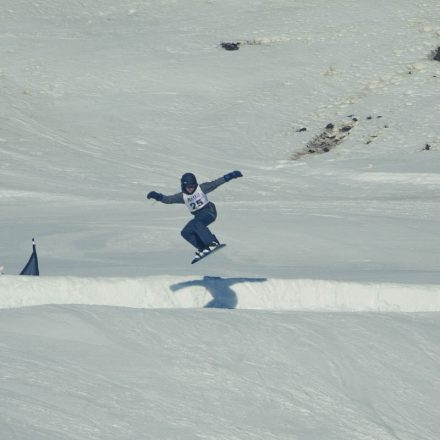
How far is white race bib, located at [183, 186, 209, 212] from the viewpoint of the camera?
14852 millimetres

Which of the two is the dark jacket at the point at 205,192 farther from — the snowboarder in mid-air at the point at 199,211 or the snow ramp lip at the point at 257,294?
the snow ramp lip at the point at 257,294

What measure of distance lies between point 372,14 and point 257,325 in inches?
1019

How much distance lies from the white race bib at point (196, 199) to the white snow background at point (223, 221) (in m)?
1.21

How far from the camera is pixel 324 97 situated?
1373 inches

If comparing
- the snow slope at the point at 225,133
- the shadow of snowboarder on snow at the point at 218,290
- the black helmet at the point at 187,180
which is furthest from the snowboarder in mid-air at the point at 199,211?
the snow slope at the point at 225,133

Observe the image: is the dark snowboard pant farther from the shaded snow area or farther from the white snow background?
the shaded snow area

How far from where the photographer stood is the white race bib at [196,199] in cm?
1485

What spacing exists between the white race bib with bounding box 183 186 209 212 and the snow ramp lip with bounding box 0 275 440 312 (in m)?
1.19

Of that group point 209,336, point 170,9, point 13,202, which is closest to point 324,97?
point 170,9

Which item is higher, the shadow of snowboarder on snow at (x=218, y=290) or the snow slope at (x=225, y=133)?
the snow slope at (x=225, y=133)

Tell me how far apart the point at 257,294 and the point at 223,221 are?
7978 millimetres

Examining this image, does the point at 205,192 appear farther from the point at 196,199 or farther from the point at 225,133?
the point at 225,133

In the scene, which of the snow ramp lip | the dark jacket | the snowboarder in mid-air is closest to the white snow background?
the snow ramp lip

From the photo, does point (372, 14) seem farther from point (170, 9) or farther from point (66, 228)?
point (66, 228)
